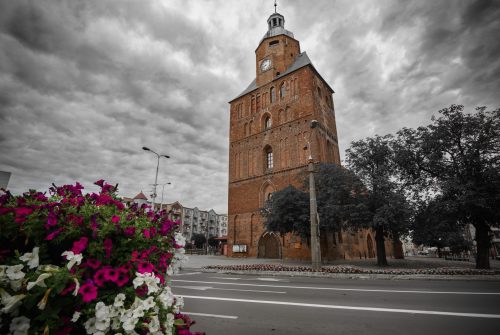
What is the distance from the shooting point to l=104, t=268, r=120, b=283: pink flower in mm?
2318

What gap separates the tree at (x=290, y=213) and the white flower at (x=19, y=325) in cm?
2225

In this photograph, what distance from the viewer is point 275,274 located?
15000 mm

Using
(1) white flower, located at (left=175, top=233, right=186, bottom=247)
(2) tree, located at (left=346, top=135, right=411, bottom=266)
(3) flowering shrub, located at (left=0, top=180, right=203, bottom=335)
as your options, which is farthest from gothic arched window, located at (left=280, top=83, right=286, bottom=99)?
(3) flowering shrub, located at (left=0, top=180, right=203, bottom=335)

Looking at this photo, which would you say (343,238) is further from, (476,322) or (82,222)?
(82,222)

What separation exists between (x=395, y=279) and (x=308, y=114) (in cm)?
2267

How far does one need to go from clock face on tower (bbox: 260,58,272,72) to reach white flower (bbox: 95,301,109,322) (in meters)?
39.9

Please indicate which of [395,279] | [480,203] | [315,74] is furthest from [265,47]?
[395,279]

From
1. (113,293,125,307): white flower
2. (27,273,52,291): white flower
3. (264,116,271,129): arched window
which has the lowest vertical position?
(113,293,125,307): white flower

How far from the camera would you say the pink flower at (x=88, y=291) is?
2.10m

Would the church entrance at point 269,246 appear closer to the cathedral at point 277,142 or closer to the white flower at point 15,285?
the cathedral at point 277,142

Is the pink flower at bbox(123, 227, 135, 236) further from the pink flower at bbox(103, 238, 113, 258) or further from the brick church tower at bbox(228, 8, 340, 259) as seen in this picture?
the brick church tower at bbox(228, 8, 340, 259)

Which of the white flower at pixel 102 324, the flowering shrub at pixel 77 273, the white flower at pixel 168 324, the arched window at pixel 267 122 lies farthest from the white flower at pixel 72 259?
the arched window at pixel 267 122

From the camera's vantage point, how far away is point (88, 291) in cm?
218

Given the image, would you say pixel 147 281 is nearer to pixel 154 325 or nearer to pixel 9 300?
pixel 154 325
